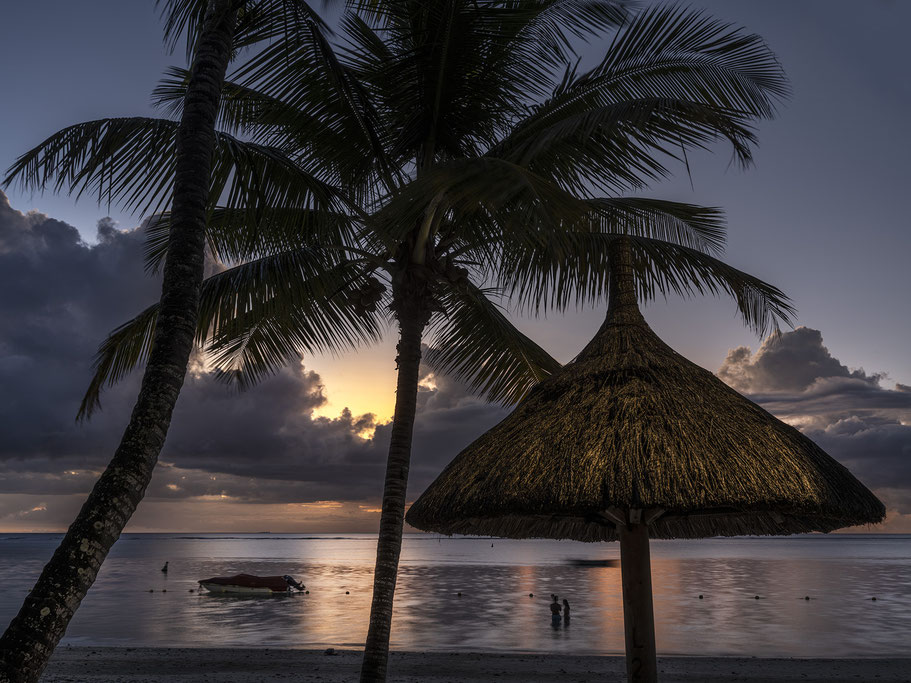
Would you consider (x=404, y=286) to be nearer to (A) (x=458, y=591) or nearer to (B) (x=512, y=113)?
(B) (x=512, y=113)

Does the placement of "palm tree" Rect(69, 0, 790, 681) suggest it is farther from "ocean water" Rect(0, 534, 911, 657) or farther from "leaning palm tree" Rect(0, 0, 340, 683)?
"ocean water" Rect(0, 534, 911, 657)

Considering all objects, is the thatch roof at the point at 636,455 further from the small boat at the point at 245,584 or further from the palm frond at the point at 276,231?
the small boat at the point at 245,584

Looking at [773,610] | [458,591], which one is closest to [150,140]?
[773,610]

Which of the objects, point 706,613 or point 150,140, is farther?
point 706,613

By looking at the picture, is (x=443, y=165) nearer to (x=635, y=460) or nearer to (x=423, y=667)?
(x=635, y=460)

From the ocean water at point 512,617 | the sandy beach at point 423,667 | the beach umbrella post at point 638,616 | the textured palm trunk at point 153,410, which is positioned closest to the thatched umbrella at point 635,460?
the beach umbrella post at point 638,616

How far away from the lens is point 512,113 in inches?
309

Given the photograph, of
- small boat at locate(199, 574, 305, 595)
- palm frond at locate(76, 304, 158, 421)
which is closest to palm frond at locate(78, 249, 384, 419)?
palm frond at locate(76, 304, 158, 421)

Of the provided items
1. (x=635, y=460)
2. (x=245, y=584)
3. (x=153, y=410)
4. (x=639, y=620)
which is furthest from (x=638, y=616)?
(x=245, y=584)

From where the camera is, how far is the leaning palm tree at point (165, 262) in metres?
3.80

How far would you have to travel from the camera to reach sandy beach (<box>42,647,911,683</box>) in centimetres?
1391

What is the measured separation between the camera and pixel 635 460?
16.2 feet

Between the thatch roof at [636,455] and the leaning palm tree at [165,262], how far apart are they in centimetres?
232

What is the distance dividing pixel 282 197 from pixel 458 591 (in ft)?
120
